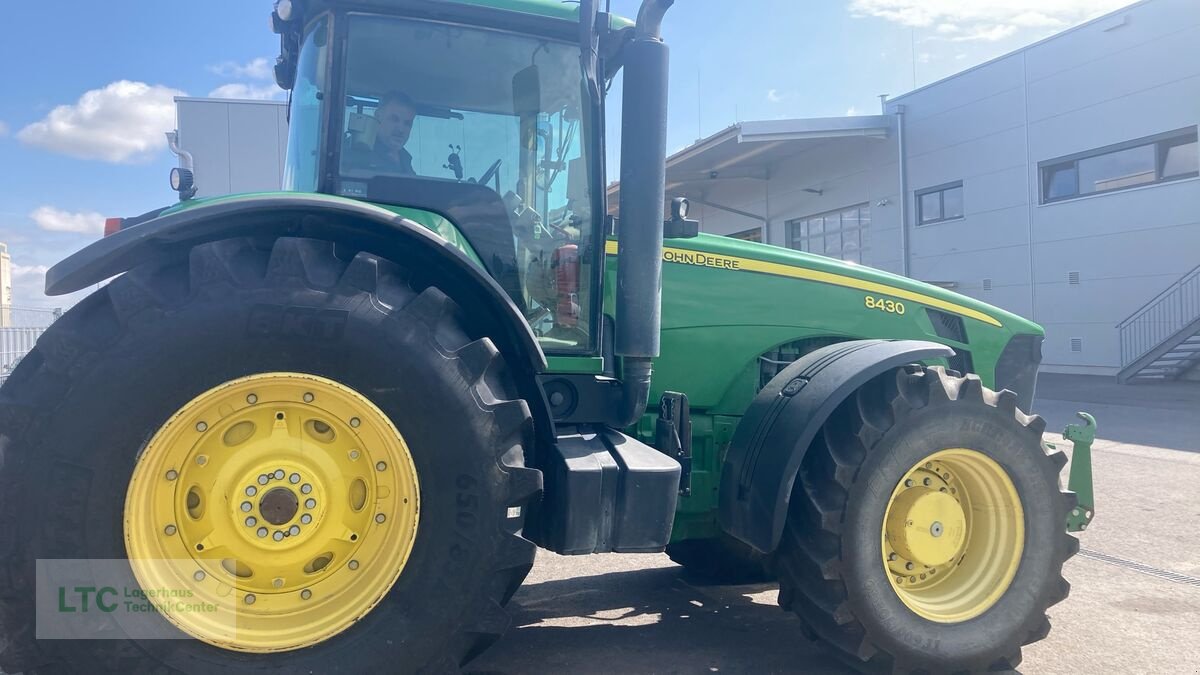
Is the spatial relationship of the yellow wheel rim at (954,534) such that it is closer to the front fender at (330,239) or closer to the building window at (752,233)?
the front fender at (330,239)

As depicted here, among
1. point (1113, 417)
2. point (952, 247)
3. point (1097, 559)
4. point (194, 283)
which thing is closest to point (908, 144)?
point (952, 247)

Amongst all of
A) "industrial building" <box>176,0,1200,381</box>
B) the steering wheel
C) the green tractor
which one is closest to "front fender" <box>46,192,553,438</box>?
the green tractor

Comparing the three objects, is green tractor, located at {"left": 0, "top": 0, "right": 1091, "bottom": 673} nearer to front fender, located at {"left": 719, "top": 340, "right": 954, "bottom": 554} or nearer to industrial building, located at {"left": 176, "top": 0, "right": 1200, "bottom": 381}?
front fender, located at {"left": 719, "top": 340, "right": 954, "bottom": 554}

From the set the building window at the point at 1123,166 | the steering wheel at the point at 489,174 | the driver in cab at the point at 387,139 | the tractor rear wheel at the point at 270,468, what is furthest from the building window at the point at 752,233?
the tractor rear wheel at the point at 270,468

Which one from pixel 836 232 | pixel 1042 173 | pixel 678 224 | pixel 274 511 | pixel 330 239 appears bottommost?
pixel 274 511

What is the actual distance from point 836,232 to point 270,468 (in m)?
22.6

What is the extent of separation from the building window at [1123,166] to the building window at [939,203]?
2296 millimetres

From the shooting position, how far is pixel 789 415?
3320mm

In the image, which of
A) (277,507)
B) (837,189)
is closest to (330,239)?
(277,507)

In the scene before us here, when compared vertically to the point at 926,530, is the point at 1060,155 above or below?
above

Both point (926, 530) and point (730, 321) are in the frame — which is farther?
point (730, 321)

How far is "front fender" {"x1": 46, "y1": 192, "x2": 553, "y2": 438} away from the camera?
250 centimetres

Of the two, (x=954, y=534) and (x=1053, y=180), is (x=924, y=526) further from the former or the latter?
(x=1053, y=180)

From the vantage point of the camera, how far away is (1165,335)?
16.1 m
